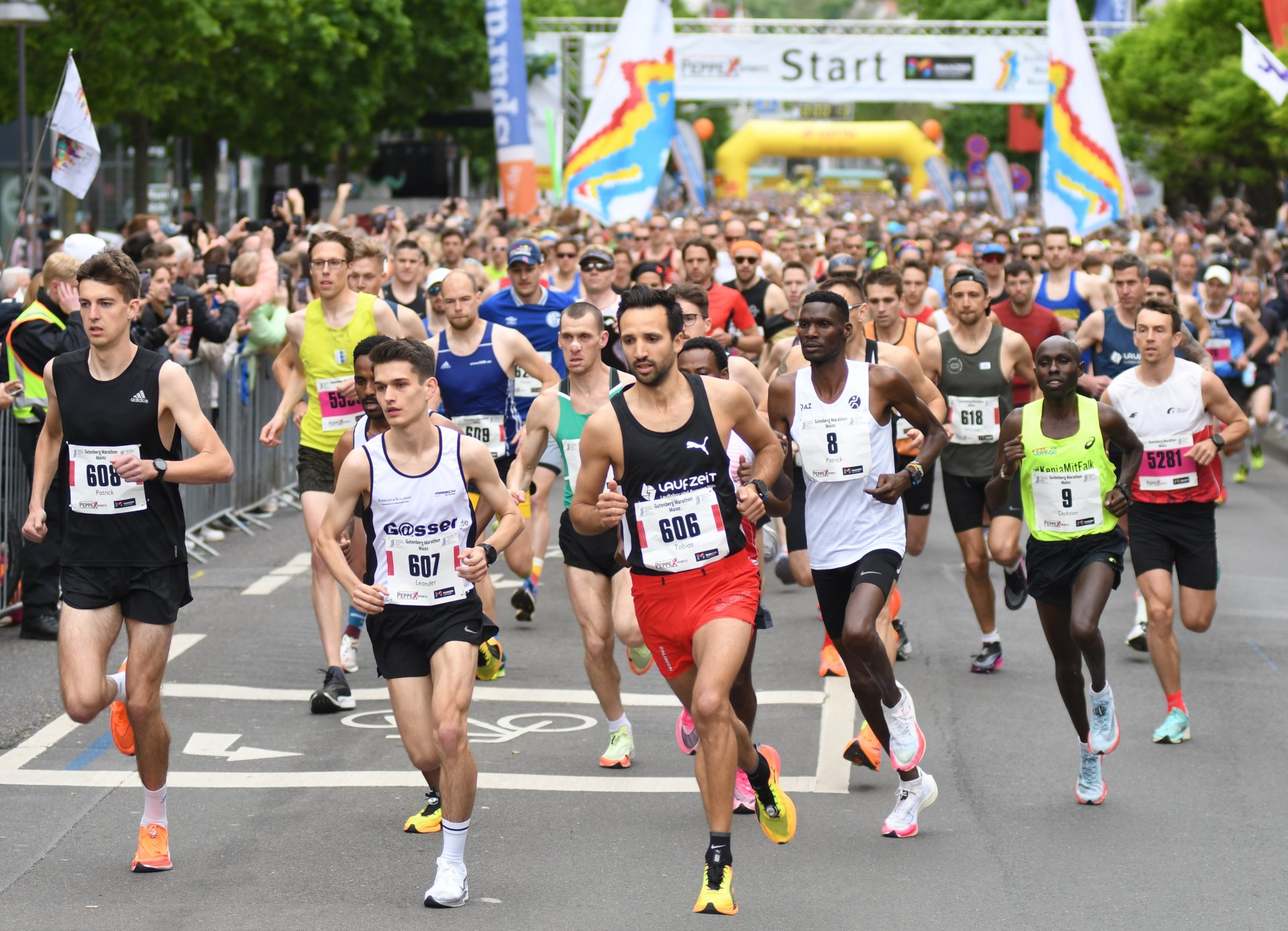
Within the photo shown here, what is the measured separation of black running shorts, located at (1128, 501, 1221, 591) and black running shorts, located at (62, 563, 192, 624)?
4304mm

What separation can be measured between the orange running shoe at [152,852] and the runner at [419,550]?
2.99 ft

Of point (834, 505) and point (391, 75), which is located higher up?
point (391, 75)

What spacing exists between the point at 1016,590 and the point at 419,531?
4.46m

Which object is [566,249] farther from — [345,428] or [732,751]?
[732,751]

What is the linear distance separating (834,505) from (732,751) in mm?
1618

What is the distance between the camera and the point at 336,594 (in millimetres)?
9000

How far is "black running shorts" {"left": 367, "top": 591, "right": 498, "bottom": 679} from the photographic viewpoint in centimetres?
618

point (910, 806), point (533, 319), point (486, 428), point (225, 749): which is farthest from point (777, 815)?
point (533, 319)

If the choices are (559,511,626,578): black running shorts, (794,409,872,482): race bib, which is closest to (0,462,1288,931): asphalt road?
(559,511,626,578): black running shorts

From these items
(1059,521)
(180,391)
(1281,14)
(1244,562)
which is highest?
(1281,14)

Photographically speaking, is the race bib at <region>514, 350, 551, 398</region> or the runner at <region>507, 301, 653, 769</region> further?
the race bib at <region>514, 350, 551, 398</region>

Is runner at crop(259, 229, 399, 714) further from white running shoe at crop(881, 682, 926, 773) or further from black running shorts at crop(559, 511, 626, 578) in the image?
white running shoe at crop(881, 682, 926, 773)

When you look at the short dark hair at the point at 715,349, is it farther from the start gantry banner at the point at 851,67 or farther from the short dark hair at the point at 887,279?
the start gantry banner at the point at 851,67

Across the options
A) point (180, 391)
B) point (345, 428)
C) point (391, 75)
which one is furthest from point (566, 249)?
point (391, 75)
